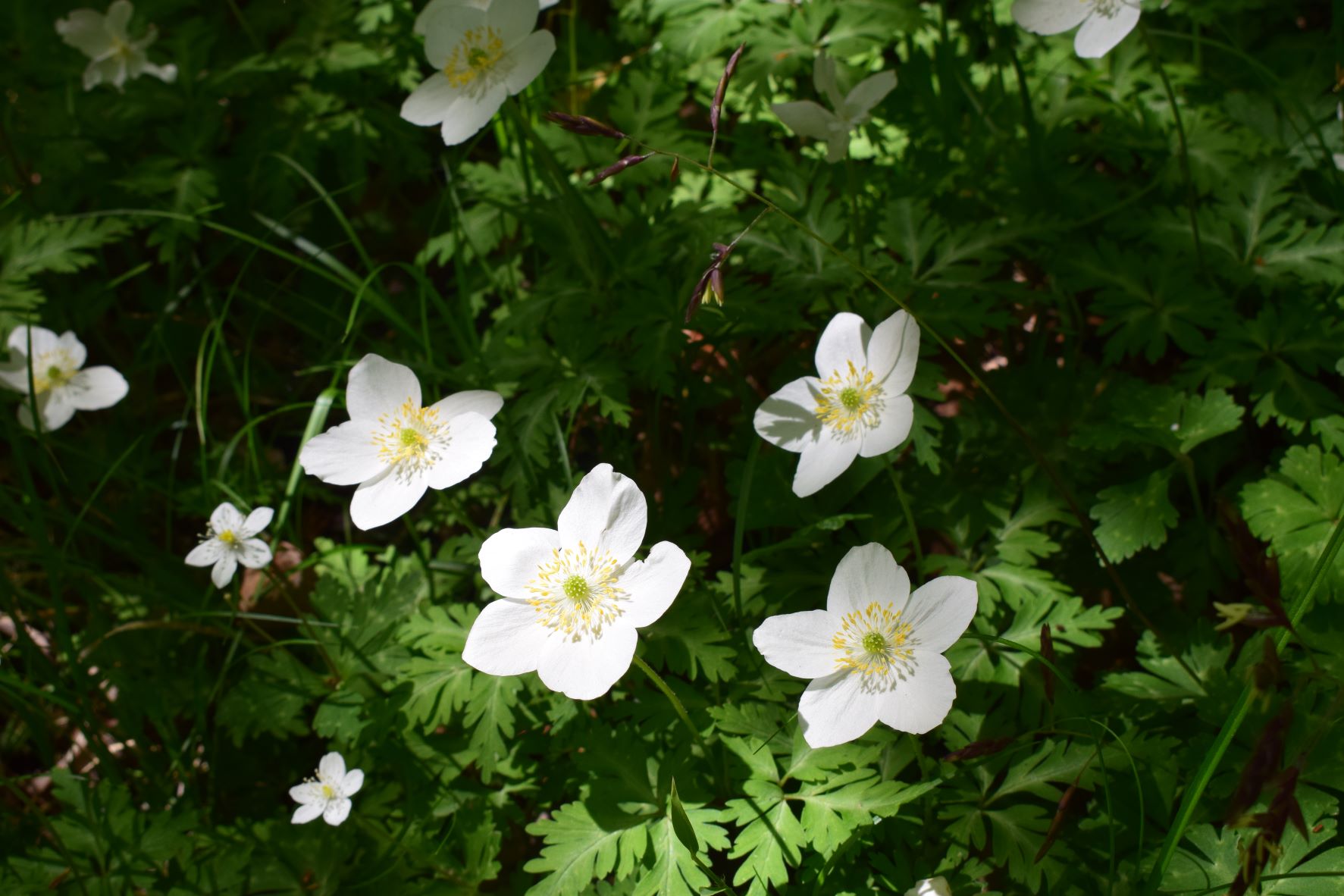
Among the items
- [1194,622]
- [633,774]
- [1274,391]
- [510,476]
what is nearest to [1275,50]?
[1274,391]

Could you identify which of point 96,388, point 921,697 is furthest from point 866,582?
point 96,388

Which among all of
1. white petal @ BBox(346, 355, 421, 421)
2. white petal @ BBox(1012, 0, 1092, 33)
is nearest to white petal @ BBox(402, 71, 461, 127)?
white petal @ BBox(346, 355, 421, 421)

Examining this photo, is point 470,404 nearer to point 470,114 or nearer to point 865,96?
point 470,114

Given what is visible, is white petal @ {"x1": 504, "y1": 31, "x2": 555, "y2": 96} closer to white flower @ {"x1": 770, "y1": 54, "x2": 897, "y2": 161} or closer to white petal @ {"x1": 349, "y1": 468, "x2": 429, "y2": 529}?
white flower @ {"x1": 770, "y1": 54, "x2": 897, "y2": 161}

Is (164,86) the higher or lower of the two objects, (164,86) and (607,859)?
the higher

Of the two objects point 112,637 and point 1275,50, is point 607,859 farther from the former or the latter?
point 1275,50

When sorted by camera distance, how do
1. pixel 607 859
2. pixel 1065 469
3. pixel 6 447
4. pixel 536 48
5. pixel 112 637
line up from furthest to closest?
pixel 6 447, pixel 112 637, pixel 1065 469, pixel 536 48, pixel 607 859
